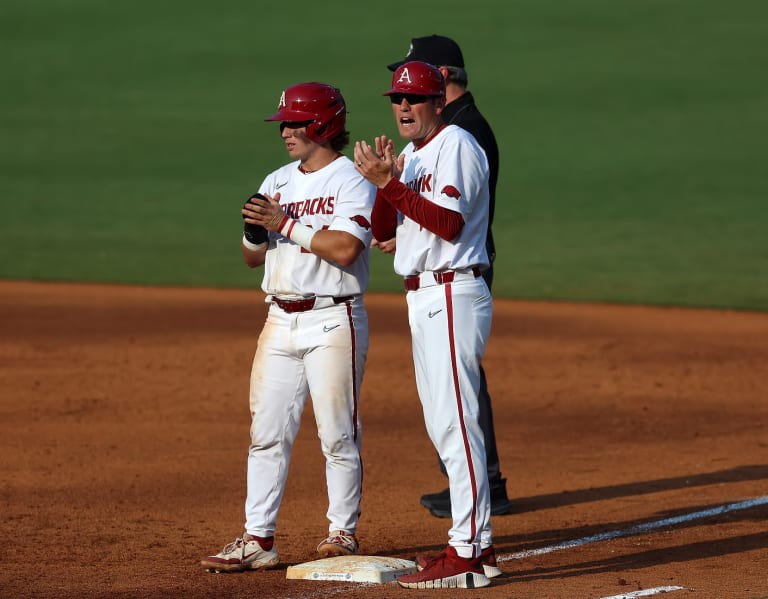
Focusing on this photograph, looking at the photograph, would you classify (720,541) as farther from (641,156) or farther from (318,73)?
(318,73)

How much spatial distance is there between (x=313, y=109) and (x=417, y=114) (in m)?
0.59

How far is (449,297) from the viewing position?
5199mm

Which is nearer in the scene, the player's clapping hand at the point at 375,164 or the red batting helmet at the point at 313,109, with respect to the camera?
the player's clapping hand at the point at 375,164

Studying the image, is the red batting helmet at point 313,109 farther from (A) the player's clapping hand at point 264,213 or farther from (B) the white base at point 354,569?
(B) the white base at point 354,569

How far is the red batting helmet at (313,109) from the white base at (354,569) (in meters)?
1.89

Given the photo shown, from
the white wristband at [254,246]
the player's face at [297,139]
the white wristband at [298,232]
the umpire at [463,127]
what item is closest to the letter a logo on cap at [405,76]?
the player's face at [297,139]

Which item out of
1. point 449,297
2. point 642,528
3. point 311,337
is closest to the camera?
point 449,297

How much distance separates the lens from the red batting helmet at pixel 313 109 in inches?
226

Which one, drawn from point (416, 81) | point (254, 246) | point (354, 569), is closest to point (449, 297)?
point (416, 81)

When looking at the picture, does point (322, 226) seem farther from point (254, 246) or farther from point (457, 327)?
point (457, 327)

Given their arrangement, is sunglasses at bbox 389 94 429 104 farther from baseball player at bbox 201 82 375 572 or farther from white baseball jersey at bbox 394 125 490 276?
baseball player at bbox 201 82 375 572

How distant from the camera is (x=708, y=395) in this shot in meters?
10.3

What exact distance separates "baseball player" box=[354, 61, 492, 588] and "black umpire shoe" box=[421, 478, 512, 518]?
63.3 inches

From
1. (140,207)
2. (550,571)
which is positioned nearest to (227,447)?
(550,571)
